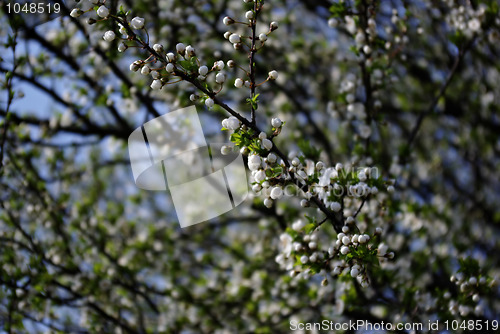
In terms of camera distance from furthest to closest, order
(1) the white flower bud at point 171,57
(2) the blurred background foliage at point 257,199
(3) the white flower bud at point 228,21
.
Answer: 1. (2) the blurred background foliage at point 257,199
2. (3) the white flower bud at point 228,21
3. (1) the white flower bud at point 171,57

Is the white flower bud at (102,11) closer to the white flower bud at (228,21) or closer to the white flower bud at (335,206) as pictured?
the white flower bud at (228,21)

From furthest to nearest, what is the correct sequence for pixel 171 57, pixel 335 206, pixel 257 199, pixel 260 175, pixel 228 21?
pixel 257 199
pixel 335 206
pixel 228 21
pixel 260 175
pixel 171 57

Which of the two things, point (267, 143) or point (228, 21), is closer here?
point (267, 143)

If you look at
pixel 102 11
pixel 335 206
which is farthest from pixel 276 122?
pixel 102 11

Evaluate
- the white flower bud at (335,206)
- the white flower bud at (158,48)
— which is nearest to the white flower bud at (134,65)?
the white flower bud at (158,48)

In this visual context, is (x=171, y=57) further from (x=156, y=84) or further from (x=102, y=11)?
(x=102, y=11)

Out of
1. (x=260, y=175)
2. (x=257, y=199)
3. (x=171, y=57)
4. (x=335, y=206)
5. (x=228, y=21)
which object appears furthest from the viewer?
(x=257, y=199)

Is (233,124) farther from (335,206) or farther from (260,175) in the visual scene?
(335,206)

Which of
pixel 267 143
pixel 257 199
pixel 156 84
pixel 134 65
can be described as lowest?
pixel 257 199

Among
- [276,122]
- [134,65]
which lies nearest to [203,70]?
[134,65]

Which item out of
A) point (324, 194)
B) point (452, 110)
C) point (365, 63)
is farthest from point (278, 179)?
point (452, 110)

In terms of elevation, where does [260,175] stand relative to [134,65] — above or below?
below

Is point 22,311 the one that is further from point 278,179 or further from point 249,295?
point 278,179

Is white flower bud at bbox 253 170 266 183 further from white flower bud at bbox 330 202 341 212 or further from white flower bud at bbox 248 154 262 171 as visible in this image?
white flower bud at bbox 330 202 341 212
